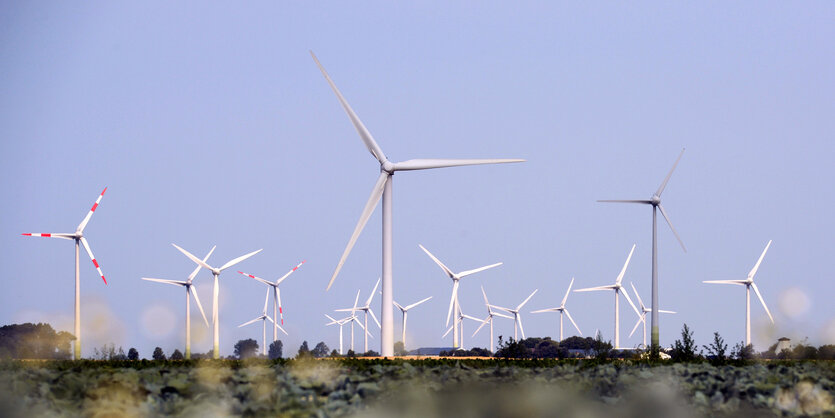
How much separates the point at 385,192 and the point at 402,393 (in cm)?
4761

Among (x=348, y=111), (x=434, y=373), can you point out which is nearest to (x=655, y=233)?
(x=348, y=111)

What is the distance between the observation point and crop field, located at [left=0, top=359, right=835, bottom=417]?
1011 inches

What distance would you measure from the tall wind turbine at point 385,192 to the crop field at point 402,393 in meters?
37.6

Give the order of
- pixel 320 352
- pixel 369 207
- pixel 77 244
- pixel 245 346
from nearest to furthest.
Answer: pixel 369 207
pixel 77 244
pixel 320 352
pixel 245 346

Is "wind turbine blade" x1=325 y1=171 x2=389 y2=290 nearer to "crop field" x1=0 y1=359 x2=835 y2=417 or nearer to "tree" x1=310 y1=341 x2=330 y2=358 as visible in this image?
"tree" x1=310 y1=341 x2=330 y2=358

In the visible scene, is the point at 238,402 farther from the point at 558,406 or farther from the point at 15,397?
the point at 558,406

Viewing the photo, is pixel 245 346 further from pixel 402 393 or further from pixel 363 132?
Result: pixel 402 393

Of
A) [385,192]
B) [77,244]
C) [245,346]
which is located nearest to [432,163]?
[385,192]

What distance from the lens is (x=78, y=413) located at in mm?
25266

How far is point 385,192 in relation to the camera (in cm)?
7431

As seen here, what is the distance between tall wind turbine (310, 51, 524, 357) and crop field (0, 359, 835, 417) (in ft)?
123

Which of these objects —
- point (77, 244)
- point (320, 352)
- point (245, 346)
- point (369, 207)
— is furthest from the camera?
point (245, 346)

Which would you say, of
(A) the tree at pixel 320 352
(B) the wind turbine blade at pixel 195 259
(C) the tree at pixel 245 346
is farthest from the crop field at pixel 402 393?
(C) the tree at pixel 245 346

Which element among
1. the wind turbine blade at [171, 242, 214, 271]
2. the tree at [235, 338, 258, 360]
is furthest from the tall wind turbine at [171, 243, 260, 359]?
the tree at [235, 338, 258, 360]
